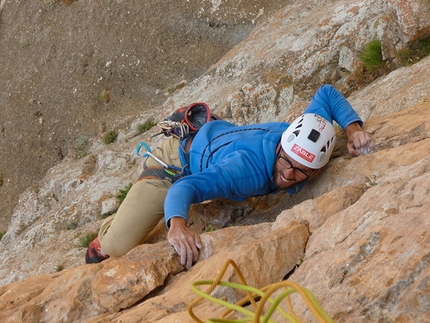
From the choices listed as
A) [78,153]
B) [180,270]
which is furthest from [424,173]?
[78,153]

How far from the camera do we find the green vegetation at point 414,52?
8031 mm

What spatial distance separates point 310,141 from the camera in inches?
213

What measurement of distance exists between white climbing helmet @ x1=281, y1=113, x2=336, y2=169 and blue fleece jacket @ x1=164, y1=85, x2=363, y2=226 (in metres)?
0.34

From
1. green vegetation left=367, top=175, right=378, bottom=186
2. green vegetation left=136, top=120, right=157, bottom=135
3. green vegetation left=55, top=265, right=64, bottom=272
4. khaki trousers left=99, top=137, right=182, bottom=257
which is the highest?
green vegetation left=136, top=120, right=157, bottom=135

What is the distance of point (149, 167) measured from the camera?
23.8 ft

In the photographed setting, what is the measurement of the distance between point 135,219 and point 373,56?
5.81 m

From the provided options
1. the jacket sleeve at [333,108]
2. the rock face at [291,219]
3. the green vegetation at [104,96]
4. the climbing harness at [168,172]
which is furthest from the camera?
the green vegetation at [104,96]

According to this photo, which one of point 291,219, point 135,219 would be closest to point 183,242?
point 291,219

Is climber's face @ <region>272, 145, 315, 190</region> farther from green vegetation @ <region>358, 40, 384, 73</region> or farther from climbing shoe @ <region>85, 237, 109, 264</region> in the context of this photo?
green vegetation @ <region>358, 40, 384, 73</region>

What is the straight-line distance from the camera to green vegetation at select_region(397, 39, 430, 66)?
8.03m

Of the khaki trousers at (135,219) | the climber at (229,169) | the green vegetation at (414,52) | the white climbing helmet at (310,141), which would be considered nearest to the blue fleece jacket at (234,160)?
the climber at (229,169)

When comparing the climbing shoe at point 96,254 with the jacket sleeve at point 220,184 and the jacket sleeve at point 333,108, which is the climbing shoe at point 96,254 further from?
the jacket sleeve at point 333,108

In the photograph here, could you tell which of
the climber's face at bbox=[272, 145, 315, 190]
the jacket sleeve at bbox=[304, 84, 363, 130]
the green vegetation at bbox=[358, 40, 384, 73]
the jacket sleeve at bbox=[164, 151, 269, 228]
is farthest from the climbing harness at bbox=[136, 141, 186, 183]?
the green vegetation at bbox=[358, 40, 384, 73]

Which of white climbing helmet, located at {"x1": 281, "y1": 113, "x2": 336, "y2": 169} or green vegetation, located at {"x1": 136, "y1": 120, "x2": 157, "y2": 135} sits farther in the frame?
green vegetation, located at {"x1": 136, "y1": 120, "x2": 157, "y2": 135}
